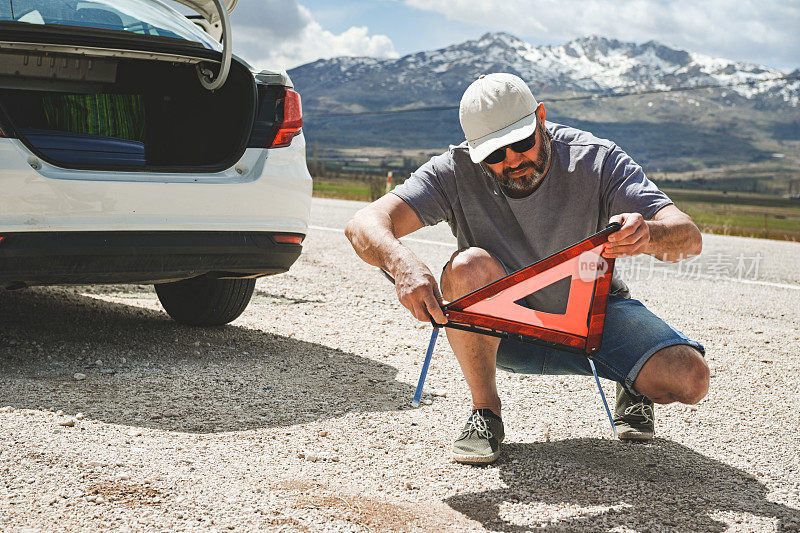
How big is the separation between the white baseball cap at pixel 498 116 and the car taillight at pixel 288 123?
1367 millimetres

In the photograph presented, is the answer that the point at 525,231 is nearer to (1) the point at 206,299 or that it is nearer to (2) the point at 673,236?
(2) the point at 673,236

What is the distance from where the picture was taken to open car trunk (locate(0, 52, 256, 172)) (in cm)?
417

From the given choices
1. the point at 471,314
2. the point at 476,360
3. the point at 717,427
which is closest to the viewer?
the point at 471,314

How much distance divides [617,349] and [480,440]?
0.61 m

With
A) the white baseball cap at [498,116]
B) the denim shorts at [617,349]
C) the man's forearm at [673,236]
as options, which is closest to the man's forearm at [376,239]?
the white baseball cap at [498,116]

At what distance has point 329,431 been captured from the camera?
340 cm

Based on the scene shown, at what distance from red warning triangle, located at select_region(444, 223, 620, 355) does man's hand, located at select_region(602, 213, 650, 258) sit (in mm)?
135

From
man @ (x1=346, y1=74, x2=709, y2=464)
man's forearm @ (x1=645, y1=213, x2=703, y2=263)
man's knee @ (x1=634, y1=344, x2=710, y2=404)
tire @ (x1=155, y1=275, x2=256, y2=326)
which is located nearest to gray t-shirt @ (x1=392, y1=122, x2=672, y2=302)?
man @ (x1=346, y1=74, x2=709, y2=464)

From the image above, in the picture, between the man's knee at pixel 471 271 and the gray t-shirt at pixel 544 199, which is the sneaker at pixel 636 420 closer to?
the gray t-shirt at pixel 544 199

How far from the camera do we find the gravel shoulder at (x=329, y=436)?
8.70ft

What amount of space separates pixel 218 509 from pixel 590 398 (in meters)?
2.12

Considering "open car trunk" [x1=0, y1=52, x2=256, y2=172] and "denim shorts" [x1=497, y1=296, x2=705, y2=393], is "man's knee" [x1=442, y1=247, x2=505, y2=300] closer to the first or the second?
"denim shorts" [x1=497, y1=296, x2=705, y2=393]

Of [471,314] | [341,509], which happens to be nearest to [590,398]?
[471,314]

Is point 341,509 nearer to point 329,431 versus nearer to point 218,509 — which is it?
point 218,509
